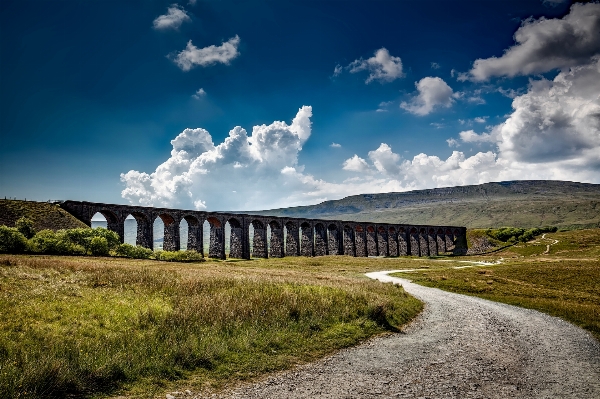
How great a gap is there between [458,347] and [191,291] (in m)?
10.9

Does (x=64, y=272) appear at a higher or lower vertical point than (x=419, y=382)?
higher

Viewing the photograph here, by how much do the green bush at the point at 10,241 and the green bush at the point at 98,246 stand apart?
686 centimetres

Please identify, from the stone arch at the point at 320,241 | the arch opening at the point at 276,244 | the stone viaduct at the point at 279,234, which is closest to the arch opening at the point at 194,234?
the stone viaduct at the point at 279,234

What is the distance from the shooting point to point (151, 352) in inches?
372

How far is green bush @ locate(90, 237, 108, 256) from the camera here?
139 ft

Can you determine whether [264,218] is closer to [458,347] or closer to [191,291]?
[191,291]

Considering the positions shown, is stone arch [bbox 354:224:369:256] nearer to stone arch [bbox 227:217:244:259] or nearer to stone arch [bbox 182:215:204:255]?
stone arch [bbox 227:217:244:259]

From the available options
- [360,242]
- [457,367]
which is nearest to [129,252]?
[457,367]

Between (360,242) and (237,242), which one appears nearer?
(237,242)

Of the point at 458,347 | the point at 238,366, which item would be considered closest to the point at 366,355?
the point at 458,347

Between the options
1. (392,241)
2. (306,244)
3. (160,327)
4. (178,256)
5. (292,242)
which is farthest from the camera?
(392,241)

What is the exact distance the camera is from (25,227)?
42.0 m

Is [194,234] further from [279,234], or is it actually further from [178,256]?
[279,234]

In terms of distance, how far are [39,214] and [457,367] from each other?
183ft
